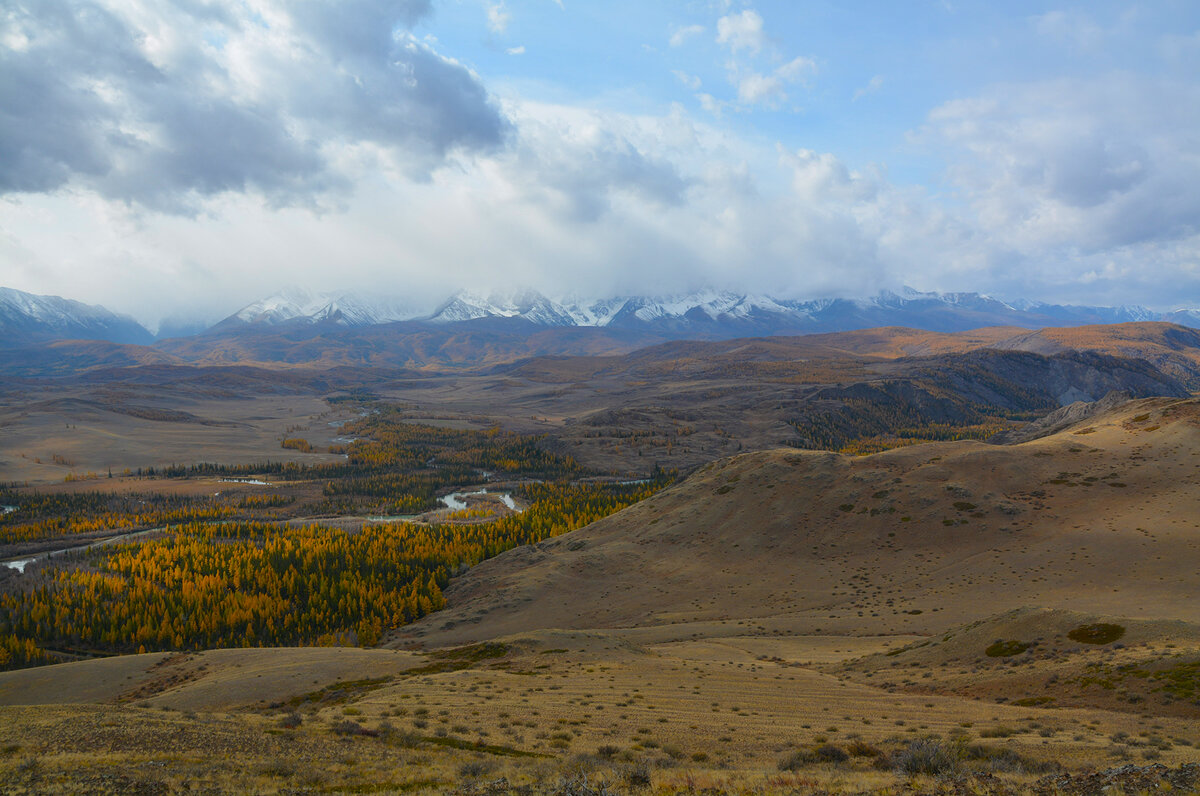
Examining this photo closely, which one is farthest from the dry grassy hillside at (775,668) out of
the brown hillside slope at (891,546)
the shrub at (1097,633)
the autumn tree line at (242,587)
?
the autumn tree line at (242,587)

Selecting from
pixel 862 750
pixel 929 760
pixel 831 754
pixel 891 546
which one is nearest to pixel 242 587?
pixel 891 546

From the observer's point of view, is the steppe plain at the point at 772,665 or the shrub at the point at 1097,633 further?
the shrub at the point at 1097,633

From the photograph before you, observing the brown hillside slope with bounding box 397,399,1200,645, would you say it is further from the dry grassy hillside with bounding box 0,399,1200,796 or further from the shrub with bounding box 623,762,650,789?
the shrub with bounding box 623,762,650,789

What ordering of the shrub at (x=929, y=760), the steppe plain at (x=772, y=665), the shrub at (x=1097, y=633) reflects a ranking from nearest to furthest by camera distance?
the shrub at (x=929, y=760), the steppe plain at (x=772, y=665), the shrub at (x=1097, y=633)

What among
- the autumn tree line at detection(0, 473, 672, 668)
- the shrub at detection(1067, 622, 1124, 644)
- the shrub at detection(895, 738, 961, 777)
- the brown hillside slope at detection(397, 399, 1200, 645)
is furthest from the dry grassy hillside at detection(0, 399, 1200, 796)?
the autumn tree line at detection(0, 473, 672, 668)

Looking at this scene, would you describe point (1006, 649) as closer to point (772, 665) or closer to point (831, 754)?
point (772, 665)

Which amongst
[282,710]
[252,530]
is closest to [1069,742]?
[282,710]

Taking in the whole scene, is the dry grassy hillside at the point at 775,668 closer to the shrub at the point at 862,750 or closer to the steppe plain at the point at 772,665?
the shrub at the point at 862,750
